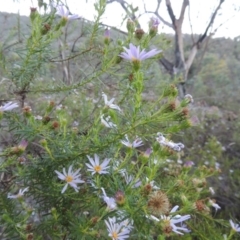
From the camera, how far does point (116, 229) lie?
2.59 feet

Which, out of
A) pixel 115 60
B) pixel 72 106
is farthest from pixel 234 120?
pixel 115 60

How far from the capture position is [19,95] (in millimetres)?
1014

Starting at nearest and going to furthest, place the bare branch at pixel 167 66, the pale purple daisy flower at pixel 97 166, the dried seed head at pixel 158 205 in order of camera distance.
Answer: the dried seed head at pixel 158 205
the pale purple daisy flower at pixel 97 166
the bare branch at pixel 167 66

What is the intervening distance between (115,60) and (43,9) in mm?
239

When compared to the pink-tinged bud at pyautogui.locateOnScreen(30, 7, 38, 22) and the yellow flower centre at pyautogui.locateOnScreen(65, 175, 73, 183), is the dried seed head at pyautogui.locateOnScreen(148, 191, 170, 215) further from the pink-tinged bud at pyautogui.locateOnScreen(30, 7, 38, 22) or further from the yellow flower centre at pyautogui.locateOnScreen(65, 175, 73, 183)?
the pink-tinged bud at pyautogui.locateOnScreen(30, 7, 38, 22)

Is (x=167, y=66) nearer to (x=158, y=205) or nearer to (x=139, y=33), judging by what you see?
(x=139, y=33)

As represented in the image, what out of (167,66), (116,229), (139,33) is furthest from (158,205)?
(167,66)

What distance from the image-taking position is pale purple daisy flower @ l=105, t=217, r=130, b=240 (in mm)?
780

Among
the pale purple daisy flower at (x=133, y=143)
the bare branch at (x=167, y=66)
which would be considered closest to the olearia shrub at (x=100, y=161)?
the pale purple daisy flower at (x=133, y=143)

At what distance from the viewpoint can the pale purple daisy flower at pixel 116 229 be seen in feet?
2.56

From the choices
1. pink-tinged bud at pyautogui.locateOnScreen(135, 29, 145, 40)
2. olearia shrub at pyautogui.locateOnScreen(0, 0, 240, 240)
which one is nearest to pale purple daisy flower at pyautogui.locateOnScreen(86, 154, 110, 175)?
olearia shrub at pyautogui.locateOnScreen(0, 0, 240, 240)

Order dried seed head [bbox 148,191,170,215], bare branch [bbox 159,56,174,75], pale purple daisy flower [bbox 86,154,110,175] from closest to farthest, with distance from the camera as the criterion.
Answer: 1. dried seed head [bbox 148,191,170,215]
2. pale purple daisy flower [bbox 86,154,110,175]
3. bare branch [bbox 159,56,174,75]

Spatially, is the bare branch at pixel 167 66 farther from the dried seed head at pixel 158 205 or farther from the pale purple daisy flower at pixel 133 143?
the dried seed head at pixel 158 205

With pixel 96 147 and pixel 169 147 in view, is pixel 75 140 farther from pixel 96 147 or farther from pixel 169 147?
pixel 169 147
